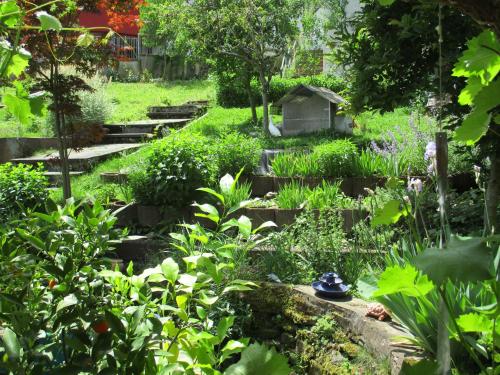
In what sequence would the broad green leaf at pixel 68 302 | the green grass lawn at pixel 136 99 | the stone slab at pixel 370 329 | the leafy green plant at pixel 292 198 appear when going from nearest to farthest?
the broad green leaf at pixel 68 302
the stone slab at pixel 370 329
the leafy green plant at pixel 292 198
the green grass lawn at pixel 136 99

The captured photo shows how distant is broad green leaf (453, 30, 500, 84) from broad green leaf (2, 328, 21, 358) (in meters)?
1.00

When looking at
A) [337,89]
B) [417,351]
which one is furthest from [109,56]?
[337,89]

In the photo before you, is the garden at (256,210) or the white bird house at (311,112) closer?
the garden at (256,210)

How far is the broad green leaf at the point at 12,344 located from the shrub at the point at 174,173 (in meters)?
4.64

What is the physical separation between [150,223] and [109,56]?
1.96 m

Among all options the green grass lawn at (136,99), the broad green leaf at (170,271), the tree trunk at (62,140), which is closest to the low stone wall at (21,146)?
the green grass lawn at (136,99)

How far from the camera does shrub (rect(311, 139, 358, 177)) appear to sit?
20.7ft

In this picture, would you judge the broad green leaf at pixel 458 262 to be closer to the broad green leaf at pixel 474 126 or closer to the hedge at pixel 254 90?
the broad green leaf at pixel 474 126

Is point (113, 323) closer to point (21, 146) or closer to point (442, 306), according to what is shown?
point (442, 306)

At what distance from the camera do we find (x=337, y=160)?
249 inches

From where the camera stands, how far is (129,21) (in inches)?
280

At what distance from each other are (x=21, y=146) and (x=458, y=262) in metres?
9.53

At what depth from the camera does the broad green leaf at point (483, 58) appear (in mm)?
765

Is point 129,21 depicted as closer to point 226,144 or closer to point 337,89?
point 226,144
